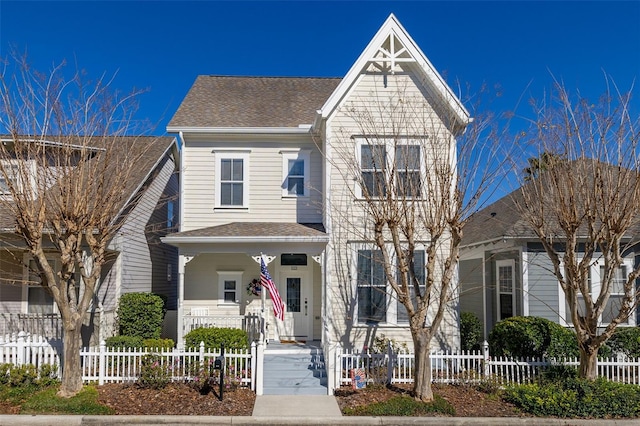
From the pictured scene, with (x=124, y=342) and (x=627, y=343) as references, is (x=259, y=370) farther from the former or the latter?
(x=627, y=343)

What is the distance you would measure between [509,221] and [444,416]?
789 centimetres

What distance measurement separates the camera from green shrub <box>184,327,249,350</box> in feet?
39.6

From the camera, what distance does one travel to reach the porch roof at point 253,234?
43.6ft

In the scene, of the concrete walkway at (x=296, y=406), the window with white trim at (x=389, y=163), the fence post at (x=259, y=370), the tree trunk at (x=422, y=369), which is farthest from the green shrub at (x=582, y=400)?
the fence post at (x=259, y=370)

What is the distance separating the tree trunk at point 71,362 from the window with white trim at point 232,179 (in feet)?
19.8

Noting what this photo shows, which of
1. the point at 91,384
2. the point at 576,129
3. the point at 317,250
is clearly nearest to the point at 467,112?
the point at 576,129

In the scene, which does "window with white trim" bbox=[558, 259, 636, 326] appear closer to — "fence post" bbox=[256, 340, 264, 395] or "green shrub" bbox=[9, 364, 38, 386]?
"fence post" bbox=[256, 340, 264, 395]

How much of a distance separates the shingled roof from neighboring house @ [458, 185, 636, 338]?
6614 millimetres

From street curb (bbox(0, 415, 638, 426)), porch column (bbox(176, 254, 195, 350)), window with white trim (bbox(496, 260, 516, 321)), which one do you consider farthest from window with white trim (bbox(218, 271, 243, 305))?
window with white trim (bbox(496, 260, 516, 321))

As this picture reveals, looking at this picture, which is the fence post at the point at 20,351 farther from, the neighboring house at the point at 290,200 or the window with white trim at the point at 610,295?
the window with white trim at the point at 610,295

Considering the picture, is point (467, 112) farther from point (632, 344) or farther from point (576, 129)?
point (632, 344)

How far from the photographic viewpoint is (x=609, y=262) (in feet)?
33.8

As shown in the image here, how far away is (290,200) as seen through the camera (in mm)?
15438

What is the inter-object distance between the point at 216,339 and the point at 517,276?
8161 millimetres
